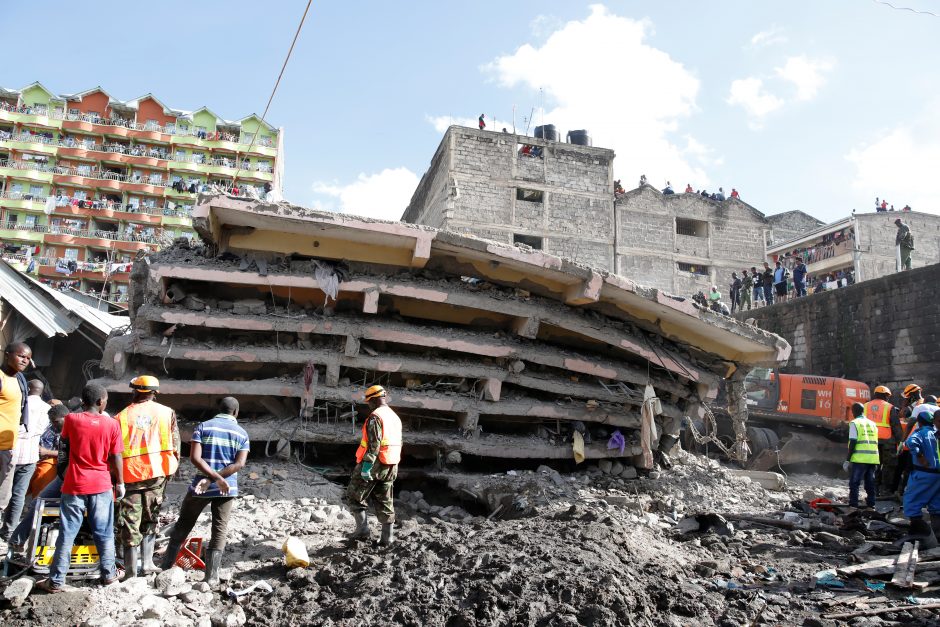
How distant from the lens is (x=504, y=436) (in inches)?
286

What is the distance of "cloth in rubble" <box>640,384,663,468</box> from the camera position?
733 centimetres

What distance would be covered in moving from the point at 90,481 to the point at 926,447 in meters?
6.85

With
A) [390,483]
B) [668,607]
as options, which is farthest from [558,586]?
[390,483]

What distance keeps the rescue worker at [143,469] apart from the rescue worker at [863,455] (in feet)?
25.1

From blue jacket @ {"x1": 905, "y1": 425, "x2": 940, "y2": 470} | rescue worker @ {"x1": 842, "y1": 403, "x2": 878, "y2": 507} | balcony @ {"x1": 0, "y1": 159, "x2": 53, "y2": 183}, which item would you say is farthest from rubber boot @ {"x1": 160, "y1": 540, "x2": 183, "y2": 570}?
balcony @ {"x1": 0, "y1": 159, "x2": 53, "y2": 183}

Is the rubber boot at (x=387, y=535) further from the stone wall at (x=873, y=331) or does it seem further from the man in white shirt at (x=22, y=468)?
the stone wall at (x=873, y=331)

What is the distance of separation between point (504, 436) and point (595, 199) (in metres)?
21.8

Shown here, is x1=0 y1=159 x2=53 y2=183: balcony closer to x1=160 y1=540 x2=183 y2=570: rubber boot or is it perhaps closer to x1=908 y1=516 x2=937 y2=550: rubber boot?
x1=160 y1=540 x2=183 y2=570: rubber boot

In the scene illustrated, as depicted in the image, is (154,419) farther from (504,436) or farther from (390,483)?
(504,436)

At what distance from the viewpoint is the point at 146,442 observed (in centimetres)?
432

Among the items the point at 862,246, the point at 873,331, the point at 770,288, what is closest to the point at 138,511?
the point at 873,331

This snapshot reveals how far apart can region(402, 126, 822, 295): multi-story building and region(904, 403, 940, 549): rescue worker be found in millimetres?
20246

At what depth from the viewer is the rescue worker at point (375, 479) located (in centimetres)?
494

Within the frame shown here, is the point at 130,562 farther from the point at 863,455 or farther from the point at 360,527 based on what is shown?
the point at 863,455
